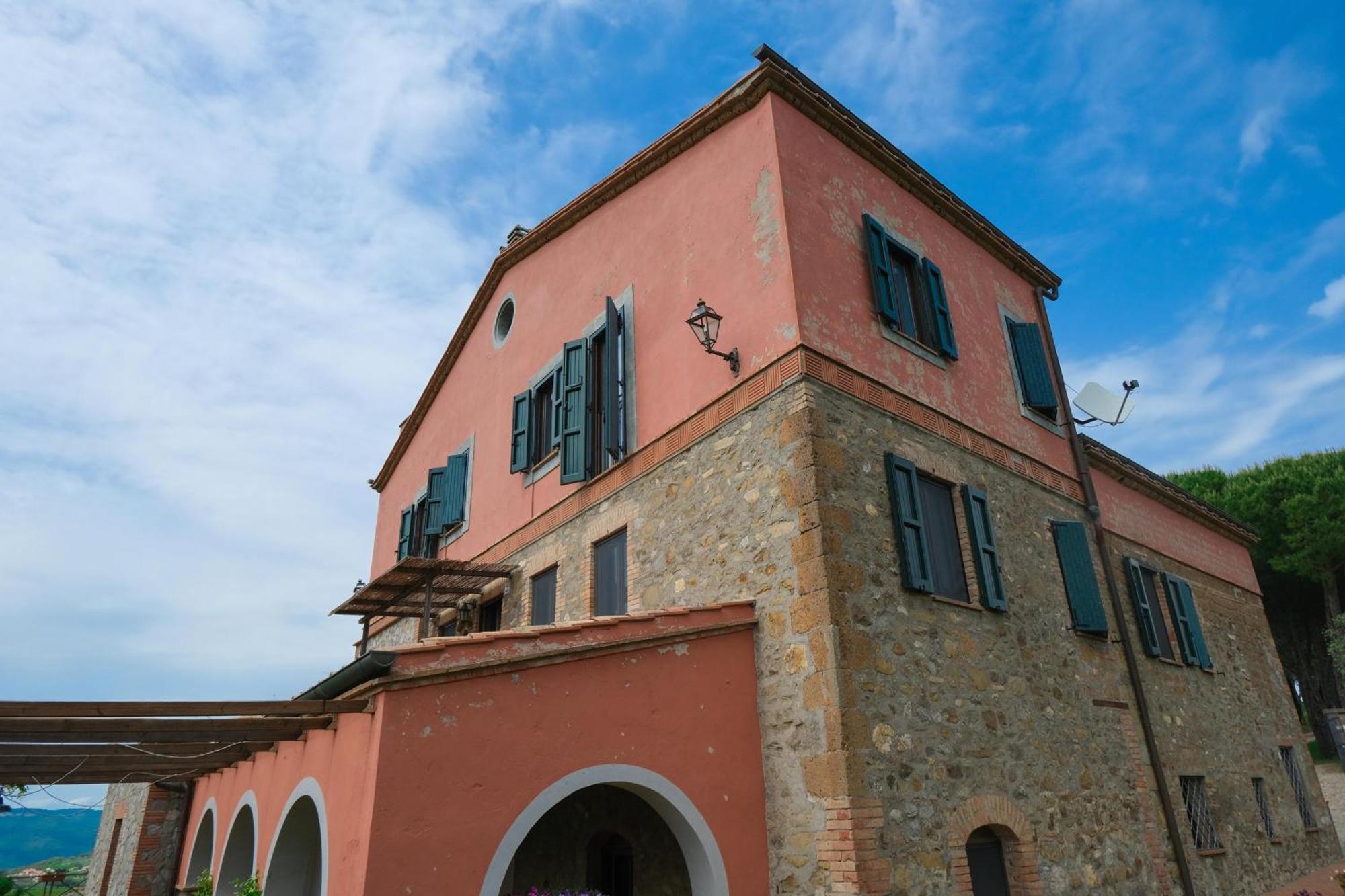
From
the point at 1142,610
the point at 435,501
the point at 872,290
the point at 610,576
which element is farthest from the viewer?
the point at 435,501

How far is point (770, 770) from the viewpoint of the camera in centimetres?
621

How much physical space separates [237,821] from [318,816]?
360 centimetres

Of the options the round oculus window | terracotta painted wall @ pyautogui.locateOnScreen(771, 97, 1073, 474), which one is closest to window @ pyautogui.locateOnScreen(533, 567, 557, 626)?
the round oculus window

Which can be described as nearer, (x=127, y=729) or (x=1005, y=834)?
(x=127, y=729)

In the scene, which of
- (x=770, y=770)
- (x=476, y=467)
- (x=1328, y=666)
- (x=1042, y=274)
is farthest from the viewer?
(x=1328, y=666)

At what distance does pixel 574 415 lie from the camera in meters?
9.30

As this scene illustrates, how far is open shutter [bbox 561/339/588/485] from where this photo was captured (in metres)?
9.13

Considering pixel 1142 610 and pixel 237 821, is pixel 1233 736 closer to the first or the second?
pixel 1142 610

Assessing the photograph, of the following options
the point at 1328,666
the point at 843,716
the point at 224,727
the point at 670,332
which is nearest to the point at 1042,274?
the point at 670,332

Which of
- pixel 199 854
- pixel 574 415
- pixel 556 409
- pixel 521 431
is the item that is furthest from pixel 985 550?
pixel 199 854

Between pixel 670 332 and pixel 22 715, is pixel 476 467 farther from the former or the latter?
pixel 22 715

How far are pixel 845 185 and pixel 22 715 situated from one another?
797cm

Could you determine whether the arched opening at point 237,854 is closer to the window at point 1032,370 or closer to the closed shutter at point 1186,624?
the window at point 1032,370

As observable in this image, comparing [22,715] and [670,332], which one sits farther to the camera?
[670,332]
